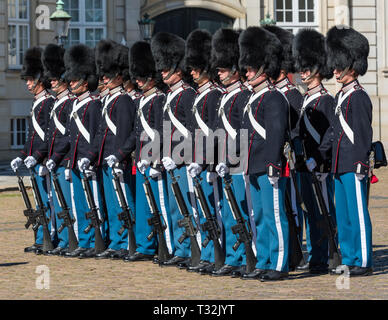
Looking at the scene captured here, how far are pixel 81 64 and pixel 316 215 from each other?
2.84m

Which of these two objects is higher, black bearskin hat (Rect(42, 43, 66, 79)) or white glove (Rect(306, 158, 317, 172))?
black bearskin hat (Rect(42, 43, 66, 79))

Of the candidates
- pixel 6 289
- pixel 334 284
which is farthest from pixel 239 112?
pixel 6 289

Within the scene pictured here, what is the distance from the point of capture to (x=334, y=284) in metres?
7.96

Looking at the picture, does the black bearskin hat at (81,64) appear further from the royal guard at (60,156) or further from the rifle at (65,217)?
the rifle at (65,217)

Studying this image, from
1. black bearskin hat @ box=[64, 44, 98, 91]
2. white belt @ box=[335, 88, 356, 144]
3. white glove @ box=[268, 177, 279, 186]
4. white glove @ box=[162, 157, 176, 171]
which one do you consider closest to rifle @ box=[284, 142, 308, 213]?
white glove @ box=[268, 177, 279, 186]

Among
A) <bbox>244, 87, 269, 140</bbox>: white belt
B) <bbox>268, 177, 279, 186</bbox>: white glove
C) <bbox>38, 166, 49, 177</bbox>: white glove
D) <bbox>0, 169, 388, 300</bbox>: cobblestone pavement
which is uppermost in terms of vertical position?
<bbox>244, 87, 269, 140</bbox>: white belt

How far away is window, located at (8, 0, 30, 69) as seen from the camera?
25.7 meters

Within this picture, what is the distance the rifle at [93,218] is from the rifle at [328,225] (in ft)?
7.10

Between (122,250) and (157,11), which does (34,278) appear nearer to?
(122,250)

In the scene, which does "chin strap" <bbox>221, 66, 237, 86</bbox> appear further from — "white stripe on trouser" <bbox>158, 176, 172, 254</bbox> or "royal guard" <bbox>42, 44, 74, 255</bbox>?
"royal guard" <bbox>42, 44, 74, 255</bbox>

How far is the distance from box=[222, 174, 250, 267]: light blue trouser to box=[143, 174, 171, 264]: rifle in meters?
0.73

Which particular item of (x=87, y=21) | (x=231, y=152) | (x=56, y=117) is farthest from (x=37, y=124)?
(x=87, y=21)

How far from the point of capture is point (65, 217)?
9.99 meters

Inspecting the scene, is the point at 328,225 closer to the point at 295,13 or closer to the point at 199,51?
the point at 199,51
